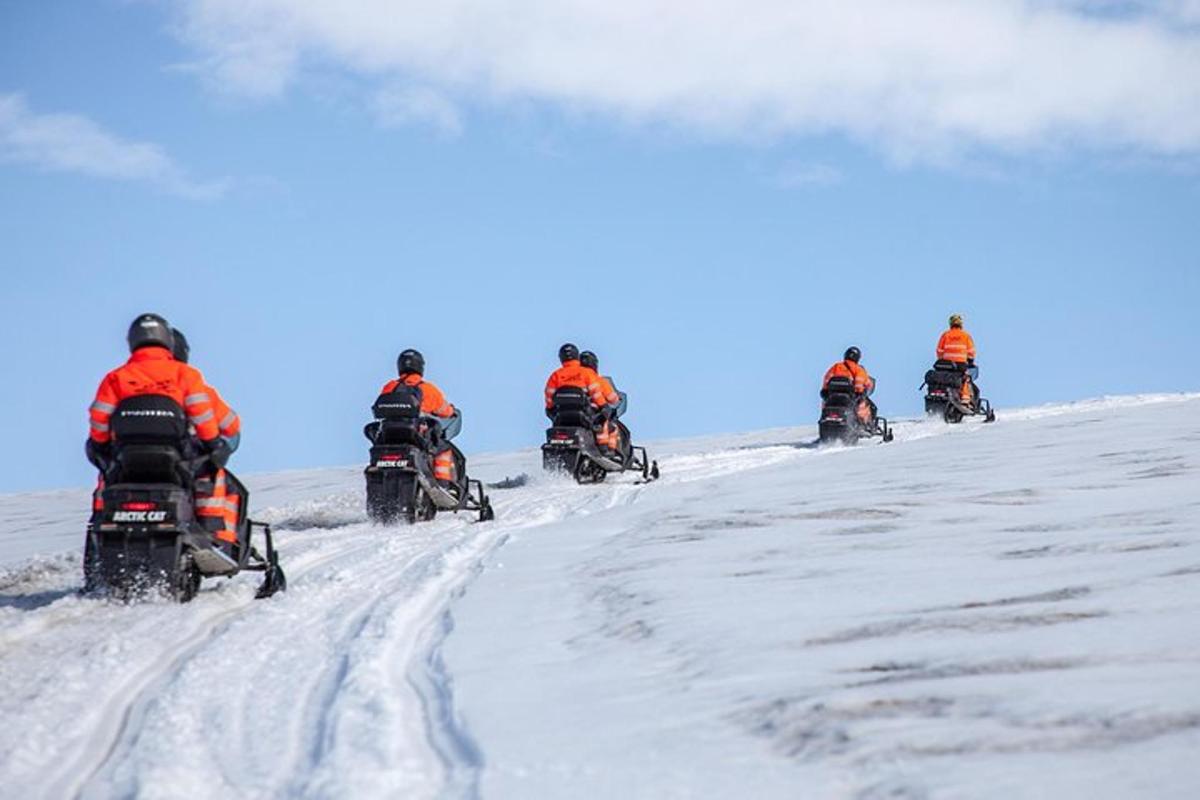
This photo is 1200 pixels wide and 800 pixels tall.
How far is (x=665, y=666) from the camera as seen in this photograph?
15.7 ft

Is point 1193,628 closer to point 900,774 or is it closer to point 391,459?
point 900,774

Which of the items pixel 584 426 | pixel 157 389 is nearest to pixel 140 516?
pixel 157 389

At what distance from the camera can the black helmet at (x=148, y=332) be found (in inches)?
309

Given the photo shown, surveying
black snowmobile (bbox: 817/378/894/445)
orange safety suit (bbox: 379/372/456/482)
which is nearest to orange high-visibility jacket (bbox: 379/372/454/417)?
orange safety suit (bbox: 379/372/456/482)

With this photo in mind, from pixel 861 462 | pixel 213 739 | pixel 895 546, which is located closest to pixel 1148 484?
pixel 895 546

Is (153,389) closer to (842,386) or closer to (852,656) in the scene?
(852,656)

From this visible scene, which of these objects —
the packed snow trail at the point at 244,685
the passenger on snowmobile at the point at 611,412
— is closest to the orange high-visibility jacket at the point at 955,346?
the passenger on snowmobile at the point at 611,412

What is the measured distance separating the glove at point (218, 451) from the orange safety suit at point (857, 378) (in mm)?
15204

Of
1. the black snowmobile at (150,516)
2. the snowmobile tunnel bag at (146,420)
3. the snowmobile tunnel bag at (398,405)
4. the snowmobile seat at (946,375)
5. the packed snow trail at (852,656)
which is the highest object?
the snowmobile seat at (946,375)

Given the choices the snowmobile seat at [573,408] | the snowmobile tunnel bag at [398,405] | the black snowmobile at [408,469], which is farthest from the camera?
the snowmobile seat at [573,408]

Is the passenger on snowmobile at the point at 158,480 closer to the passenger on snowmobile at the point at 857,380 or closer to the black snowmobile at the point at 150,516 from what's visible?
the black snowmobile at the point at 150,516

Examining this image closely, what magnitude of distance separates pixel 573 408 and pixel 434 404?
4.17 meters

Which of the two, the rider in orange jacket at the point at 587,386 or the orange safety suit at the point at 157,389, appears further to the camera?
the rider in orange jacket at the point at 587,386

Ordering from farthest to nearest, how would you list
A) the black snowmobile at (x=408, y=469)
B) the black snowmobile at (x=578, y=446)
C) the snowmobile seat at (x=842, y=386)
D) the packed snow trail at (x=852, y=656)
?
the snowmobile seat at (x=842, y=386) → the black snowmobile at (x=578, y=446) → the black snowmobile at (x=408, y=469) → the packed snow trail at (x=852, y=656)
